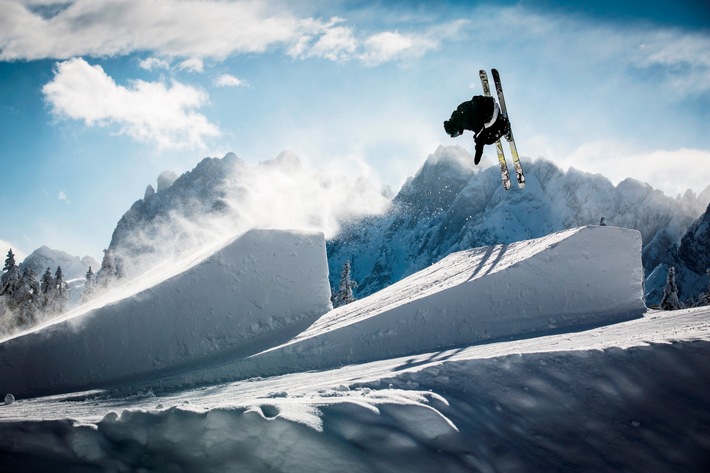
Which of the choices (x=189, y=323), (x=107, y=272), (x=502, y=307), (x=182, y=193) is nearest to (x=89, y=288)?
(x=107, y=272)

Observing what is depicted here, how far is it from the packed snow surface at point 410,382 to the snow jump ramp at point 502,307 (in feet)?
0.10

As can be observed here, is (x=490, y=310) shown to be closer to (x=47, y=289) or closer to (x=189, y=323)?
(x=189, y=323)

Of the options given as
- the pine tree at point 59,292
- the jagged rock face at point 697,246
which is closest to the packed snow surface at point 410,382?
the pine tree at point 59,292

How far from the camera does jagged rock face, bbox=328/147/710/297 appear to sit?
12719cm

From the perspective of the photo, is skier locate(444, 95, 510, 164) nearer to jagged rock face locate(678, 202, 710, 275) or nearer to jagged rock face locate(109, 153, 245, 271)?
jagged rock face locate(678, 202, 710, 275)

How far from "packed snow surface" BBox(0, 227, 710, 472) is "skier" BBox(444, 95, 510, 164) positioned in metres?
3.17

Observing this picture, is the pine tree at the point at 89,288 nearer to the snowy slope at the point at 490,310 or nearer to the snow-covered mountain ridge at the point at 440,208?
the snowy slope at the point at 490,310

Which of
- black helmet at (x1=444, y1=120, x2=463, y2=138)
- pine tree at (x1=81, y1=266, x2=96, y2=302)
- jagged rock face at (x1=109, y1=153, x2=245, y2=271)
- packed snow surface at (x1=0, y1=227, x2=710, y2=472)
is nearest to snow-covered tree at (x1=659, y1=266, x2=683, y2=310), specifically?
packed snow surface at (x1=0, y1=227, x2=710, y2=472)

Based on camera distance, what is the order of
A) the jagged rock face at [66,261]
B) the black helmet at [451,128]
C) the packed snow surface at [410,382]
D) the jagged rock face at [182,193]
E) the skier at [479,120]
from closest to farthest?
the packed snow surface at [410,382] < the skier at [479,120] < the black helmet at [451,128] < the jagged rock face at [182,193] < the jagged rock face at [66,261]

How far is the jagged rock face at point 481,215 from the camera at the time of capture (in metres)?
127

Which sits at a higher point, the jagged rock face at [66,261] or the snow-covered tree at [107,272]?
the jagged rock face at [66,261]

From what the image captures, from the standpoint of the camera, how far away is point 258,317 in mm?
10156

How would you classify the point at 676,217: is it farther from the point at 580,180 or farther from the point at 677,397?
the point at 677,397

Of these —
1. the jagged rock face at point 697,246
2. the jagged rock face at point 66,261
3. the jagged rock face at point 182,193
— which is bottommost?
the jagged rock face at point 697,246
